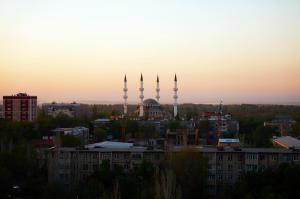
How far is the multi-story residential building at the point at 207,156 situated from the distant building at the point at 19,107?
27197 millimetres

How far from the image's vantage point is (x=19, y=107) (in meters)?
41.9

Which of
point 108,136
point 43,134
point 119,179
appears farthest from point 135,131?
point 119,179

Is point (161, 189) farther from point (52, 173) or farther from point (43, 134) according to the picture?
point (43, 134)

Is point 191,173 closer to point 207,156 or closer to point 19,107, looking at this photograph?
point 207,156

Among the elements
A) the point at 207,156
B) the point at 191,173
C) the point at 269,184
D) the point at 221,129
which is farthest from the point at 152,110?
the point at 269,184

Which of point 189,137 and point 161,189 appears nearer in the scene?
point 161,189

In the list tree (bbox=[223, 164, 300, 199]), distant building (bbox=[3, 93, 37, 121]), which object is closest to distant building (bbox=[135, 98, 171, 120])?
distant building (bbox=[3, 93, 37, 121])

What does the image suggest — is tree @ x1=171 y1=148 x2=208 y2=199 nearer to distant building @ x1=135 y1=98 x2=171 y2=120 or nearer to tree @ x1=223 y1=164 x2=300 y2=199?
tree @ x1=223 y1=164 x2=300 y2=199

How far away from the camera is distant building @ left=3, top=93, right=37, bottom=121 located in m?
41.5

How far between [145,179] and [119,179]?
1281 mm

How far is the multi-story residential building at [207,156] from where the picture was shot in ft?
48.4

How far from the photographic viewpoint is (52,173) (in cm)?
1396

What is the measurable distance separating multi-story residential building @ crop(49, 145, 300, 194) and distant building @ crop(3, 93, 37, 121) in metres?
27.2

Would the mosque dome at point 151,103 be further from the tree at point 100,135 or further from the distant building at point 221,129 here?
the tree at point 100,135
